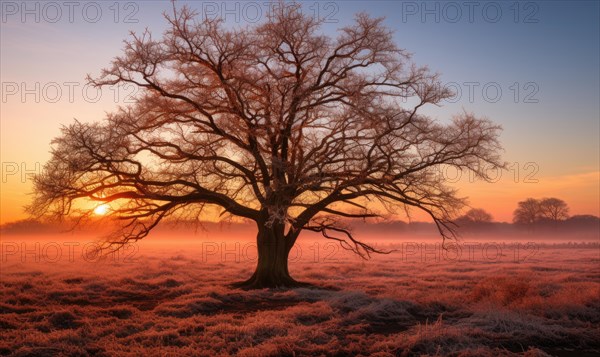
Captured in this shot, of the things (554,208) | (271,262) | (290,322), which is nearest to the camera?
(290,322)

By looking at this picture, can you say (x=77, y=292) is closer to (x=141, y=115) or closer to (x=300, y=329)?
(x=141, y=115)

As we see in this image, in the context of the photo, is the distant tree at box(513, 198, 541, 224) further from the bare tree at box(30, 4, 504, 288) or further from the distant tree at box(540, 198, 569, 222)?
the bare tree at box(30, 4, 504, 288)

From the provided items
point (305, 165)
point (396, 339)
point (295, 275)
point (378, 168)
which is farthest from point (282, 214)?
point (295, 275)

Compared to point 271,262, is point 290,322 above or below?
below

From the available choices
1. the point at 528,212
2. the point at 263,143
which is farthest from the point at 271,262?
the point at 528,212

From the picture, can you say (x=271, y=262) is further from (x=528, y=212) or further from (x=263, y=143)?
(x=528, y=212)

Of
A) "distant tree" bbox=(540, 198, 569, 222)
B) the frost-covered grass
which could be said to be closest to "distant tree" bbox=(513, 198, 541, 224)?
"distant tree" bbox=(540, 198, 569, 222)

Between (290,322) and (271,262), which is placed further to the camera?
(271,262)

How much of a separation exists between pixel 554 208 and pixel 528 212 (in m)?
4.98

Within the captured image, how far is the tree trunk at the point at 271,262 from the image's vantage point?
22422 millimetres

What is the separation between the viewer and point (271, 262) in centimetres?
2269

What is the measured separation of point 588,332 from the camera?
42.1 feet

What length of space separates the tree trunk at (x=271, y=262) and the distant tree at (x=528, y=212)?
301ft

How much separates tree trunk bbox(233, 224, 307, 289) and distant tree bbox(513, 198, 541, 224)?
91.7 metres
